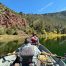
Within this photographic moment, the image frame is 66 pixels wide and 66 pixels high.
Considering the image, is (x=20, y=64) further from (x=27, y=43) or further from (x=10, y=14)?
(x=10, y=14)

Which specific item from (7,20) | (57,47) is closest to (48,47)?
(57,47)

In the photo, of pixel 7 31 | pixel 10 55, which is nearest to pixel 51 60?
pixel 10 55

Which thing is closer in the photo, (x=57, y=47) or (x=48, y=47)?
(x=48, y=47)

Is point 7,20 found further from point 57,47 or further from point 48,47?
point 48,47

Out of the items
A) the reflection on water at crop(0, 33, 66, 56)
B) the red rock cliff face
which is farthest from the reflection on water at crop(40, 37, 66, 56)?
the red rock cliff face

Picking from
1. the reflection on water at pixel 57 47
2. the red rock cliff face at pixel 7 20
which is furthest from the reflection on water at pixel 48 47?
the red rock cliff face at pixel 7 20

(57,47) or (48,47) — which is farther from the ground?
(48,47)

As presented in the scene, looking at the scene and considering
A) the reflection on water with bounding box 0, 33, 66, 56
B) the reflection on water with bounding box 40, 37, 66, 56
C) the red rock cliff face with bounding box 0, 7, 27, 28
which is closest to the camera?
the reflection on water with bounding box 40, 37, 66, 56

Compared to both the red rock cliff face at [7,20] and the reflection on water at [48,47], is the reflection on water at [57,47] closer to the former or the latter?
the reflection on water at [48,47]

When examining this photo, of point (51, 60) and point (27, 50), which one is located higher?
point (27, 50)

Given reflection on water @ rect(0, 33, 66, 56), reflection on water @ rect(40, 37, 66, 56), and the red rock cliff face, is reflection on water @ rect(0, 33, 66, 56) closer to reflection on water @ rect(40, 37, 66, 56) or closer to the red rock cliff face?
reflection on water @ rect(40, 37, 66, 56)

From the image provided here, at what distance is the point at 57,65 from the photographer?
22.4 m

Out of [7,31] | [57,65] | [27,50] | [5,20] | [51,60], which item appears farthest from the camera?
[5,20]

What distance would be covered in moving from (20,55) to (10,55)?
4.81m
